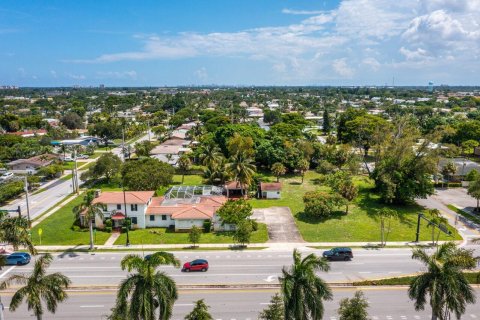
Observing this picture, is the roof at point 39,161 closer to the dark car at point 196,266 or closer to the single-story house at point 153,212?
the single-story house at point 153,212

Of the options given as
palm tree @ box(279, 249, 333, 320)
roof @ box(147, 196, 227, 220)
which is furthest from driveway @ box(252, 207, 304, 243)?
palm tree @ box(279, 249, 333, 320)

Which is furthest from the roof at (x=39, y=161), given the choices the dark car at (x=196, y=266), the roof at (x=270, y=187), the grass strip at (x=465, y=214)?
the grass strip at (x=465, y=214)

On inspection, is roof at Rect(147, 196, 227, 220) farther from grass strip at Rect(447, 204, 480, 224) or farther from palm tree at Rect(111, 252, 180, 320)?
grass strip at Rect(447, 204, 480, 224)

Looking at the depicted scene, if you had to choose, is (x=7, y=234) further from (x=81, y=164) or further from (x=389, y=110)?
(x=389, y=110)

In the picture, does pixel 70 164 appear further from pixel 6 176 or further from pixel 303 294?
pixel 303 294

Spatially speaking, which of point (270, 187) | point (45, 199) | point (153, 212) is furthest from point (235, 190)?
point (45, 199)
